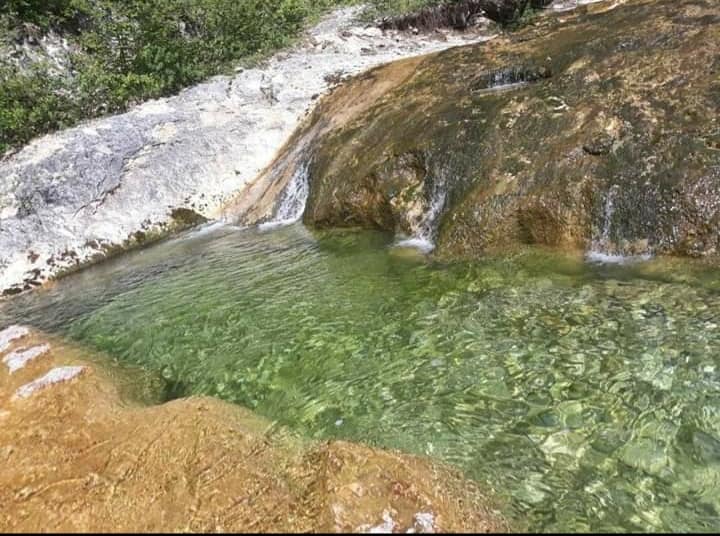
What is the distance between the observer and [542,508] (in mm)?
3613

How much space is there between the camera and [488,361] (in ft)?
17.6

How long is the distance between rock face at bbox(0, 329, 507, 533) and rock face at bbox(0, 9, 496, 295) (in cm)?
766

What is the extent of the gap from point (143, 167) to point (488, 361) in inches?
425

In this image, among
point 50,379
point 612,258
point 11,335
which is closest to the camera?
point 50,379

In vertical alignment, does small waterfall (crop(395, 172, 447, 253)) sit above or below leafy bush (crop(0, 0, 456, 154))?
below

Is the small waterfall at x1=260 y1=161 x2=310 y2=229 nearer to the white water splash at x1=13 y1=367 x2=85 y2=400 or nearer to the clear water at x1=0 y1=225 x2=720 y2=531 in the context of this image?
the clear water at x1=0 y1=225 x2=720 y2=531

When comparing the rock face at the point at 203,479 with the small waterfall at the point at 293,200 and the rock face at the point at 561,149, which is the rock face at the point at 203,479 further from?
the small waterfall at the point at 293,200

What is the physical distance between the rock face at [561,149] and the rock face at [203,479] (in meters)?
4.38

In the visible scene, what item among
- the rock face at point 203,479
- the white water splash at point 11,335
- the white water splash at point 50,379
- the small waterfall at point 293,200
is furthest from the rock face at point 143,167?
→ the rock face at point 203,479

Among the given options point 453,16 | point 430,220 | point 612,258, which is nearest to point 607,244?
point 612,258

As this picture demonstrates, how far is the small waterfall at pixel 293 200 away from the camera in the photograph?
1191 cm

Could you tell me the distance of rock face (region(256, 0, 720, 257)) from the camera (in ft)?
23.2

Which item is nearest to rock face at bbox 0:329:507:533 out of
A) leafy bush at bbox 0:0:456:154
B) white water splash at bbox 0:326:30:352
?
white water splash at bbox 0:326:30:352

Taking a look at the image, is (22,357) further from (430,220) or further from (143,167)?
(143,167)
